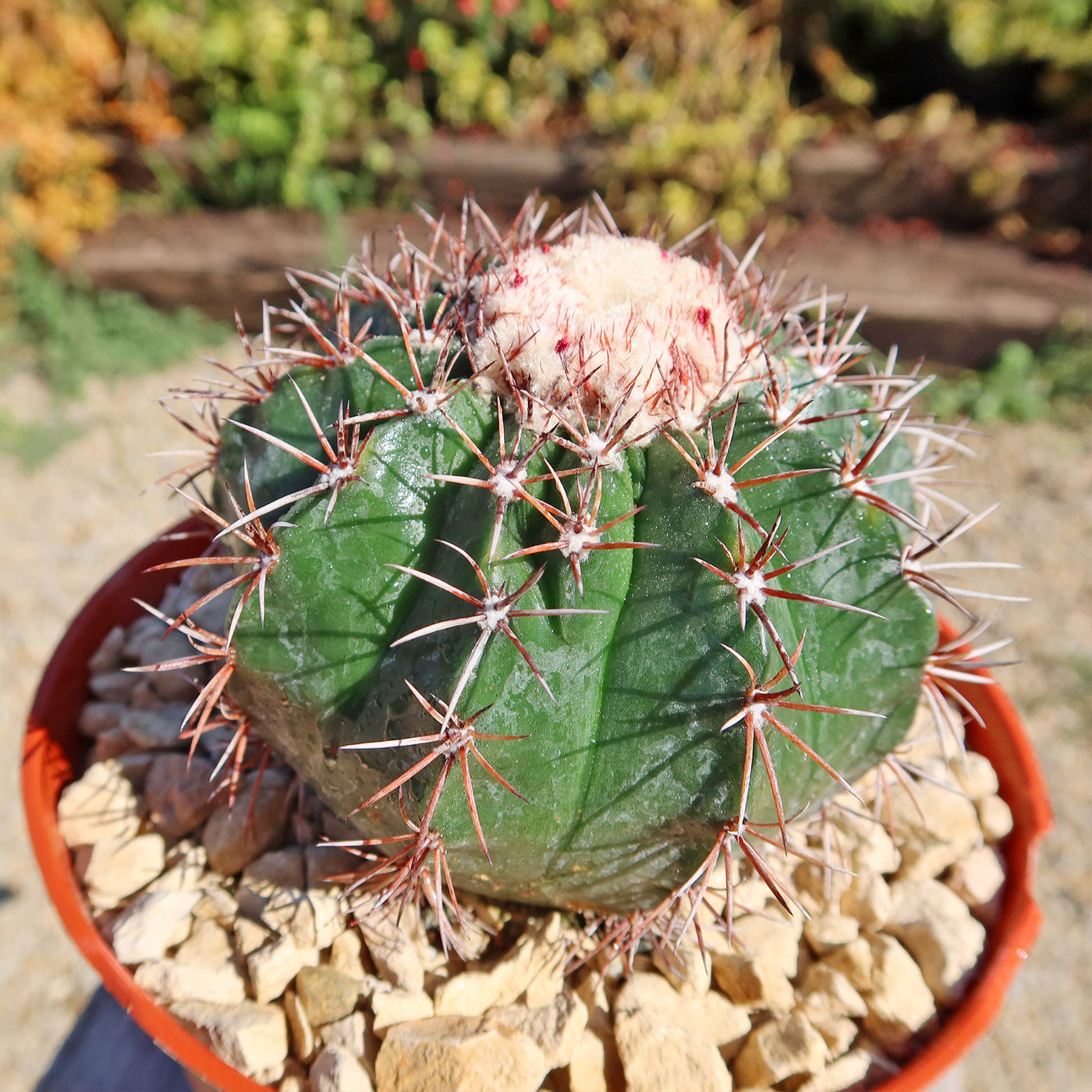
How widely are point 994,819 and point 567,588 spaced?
1110 mm

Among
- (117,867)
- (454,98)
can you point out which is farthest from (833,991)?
(454,98)

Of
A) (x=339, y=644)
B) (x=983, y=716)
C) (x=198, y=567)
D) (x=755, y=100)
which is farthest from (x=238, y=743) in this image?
(x=755, y=100)

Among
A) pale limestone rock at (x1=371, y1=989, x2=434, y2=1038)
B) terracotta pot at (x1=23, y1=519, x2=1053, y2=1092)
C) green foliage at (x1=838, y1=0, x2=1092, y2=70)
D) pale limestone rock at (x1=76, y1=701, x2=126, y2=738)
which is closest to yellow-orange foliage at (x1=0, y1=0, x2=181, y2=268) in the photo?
terracotta pot at (x1=23, y1=519, x2=1053, y2=1092)

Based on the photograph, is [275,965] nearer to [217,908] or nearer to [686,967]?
[217,908]

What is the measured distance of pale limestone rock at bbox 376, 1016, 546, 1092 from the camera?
1237 mm

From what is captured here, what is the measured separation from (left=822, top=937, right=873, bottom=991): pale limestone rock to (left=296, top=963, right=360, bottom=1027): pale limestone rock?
0.75 metres

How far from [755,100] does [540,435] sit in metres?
4.68

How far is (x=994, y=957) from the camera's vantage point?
1.52 meters

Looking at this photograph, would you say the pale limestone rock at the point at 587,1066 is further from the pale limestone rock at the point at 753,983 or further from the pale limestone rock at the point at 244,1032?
the pale limestone rock at the point at 244,1032

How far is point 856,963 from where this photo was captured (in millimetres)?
1515

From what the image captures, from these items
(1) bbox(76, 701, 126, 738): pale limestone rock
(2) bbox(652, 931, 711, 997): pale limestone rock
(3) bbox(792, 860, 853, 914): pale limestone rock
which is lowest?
(3) bbox(792, 860, 853, 914): pale limestone rock

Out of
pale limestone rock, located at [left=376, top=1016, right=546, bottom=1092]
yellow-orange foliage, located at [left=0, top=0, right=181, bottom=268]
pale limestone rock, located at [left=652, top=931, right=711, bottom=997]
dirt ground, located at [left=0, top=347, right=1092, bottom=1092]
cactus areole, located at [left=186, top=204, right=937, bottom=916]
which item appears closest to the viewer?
cactus areole, located at [left=186, top=204, right=937, bottom=916]

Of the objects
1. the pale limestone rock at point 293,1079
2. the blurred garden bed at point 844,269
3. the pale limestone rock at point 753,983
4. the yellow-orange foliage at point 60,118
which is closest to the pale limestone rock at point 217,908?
the pale limestone rock at point 293,1079

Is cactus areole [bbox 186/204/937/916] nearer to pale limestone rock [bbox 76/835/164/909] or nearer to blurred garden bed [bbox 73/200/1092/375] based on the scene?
pale limestone rock [bbox 76/835/164/909]
